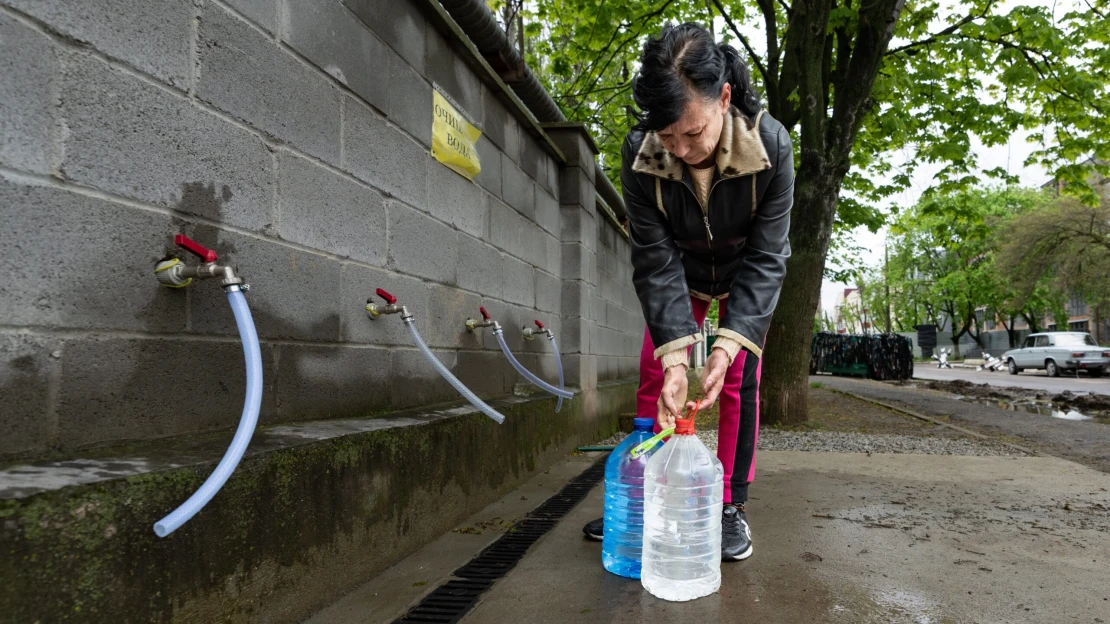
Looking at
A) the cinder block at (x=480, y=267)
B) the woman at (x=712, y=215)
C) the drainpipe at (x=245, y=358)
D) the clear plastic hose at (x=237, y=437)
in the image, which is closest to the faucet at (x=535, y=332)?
the cinder block at (x=480, y=267)

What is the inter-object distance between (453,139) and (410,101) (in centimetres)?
50

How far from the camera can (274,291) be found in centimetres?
240

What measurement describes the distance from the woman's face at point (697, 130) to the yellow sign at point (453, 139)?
1601 millimetres

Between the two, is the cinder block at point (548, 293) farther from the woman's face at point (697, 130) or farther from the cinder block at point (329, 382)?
the woman's face at point (697, 130)

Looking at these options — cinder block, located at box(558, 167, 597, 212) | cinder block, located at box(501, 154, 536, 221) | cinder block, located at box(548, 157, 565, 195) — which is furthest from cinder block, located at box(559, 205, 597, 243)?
cinder block, located at box(501, 154, 536, 221)

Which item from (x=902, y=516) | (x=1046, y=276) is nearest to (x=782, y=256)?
(x=902, y=516)

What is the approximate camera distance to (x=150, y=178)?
6.09 ft

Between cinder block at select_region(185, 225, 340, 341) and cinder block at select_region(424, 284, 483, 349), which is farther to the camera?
cinder block at select_region(424, 284, 483, 349)

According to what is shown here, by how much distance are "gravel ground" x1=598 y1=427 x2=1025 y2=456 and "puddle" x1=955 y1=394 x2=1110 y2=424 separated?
3.95 m

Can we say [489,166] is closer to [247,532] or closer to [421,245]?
[421,245]

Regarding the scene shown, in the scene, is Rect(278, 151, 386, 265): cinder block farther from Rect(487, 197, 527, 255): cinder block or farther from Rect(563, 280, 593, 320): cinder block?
Rect(563, 280, 593, 320): cinder block

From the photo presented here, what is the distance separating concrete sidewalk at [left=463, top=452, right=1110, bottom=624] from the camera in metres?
2.16

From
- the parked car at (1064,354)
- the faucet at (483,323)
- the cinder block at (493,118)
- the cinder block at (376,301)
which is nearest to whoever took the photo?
the cinder block at (376,301)

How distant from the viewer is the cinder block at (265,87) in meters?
2.11
